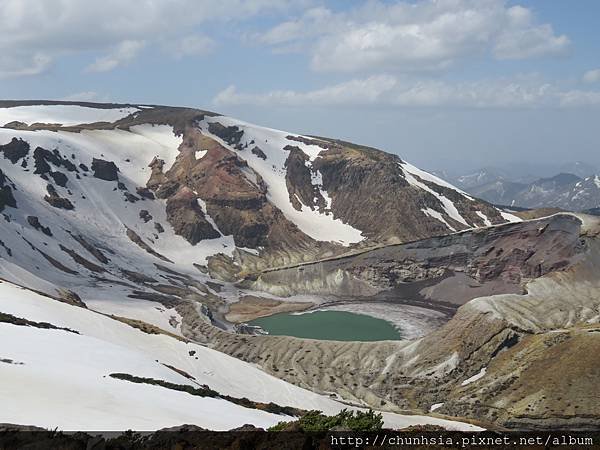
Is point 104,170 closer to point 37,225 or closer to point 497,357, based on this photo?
point 37,225

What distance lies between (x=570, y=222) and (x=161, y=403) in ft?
395

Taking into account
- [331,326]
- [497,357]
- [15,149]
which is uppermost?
[15,149]

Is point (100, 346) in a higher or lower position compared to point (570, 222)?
lower

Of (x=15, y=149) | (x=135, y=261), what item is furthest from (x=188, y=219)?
(x=15, y=149)

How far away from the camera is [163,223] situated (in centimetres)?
17825

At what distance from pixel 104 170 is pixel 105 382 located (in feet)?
526

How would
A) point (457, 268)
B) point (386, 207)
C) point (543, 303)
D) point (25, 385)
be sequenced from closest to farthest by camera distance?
point (25, 385) → point (543, 303) → point (457, 268) → point (386, 207)

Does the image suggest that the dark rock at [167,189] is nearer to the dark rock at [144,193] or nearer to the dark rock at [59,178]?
the dark rock at [144,193]

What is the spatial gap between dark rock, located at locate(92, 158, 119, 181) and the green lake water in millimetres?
83353

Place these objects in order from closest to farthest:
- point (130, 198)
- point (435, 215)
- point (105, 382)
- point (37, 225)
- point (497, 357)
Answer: point (105, 382), point (497, 357), point (37, 225), point (130, 198), point (435, 215)

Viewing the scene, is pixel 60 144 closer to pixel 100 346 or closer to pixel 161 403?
Result: pixel 100 346

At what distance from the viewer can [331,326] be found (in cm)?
11638

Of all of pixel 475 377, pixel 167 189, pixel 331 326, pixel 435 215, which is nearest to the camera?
pixel 475 377

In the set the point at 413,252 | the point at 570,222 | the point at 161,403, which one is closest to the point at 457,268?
the point at 413,252
